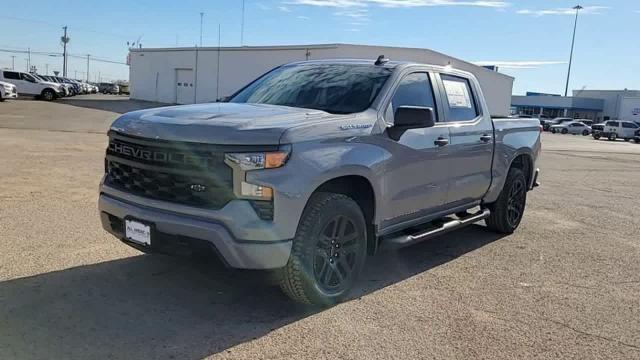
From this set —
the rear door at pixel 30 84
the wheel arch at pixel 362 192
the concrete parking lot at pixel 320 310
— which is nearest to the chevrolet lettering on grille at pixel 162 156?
the concrete parking lot at pixel 320 310

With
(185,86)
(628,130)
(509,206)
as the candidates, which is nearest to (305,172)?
(509,206)

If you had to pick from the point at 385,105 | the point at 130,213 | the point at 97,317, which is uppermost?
the point at 385,105

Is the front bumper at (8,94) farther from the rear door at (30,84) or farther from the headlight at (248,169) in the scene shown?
the headlight at (248,169)

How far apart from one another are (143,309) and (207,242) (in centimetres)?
89

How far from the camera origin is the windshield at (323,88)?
4992 millimetres

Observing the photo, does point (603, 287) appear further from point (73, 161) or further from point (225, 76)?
point (225, 76)

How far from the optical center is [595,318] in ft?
15.2

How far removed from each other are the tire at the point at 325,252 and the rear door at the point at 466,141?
1.62 metres

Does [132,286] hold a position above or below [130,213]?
below

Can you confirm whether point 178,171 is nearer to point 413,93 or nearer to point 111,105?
point 413,93

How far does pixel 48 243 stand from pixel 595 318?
5080 millimetres

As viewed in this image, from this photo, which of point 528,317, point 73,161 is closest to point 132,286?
point 528,317

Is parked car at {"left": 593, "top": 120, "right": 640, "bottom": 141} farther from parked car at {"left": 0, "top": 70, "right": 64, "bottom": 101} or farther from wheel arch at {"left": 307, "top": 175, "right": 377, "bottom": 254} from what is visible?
wheel arch at {"left": 307, "top": 175, "right": 377, "bottom": 254}

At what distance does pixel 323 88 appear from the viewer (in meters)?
5.25
